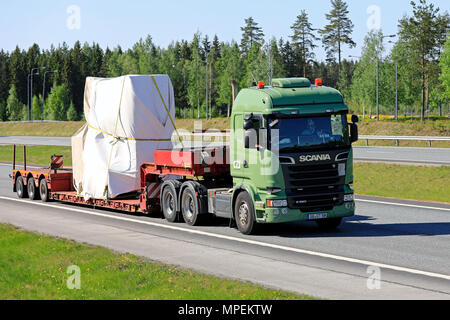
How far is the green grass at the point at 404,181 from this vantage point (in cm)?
2358

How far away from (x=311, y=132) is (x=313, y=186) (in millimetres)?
1153

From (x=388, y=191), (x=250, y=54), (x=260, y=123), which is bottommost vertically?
(x=388, y=191)

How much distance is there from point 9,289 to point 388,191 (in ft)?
58.5

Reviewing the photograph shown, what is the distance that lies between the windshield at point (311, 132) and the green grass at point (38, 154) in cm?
3049

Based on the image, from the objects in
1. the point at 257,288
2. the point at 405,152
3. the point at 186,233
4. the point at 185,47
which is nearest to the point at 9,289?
the point at 257,288

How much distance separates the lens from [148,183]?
17781 mm

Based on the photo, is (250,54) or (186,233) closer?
(186,233)

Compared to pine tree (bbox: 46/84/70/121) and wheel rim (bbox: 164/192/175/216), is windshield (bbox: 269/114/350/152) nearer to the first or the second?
wheel rim (bbox: 164/192/175/216)

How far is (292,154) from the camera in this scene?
13.9 m

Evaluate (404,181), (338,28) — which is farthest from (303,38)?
(404,181)

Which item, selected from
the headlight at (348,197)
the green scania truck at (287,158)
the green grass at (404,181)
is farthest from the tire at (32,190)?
the headlight at (348,197)

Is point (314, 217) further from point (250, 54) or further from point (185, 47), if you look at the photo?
point (185, 47)

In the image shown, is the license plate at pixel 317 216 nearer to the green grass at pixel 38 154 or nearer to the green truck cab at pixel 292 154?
the green truck cab at pixel 292 154

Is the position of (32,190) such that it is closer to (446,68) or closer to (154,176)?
(154,176)
